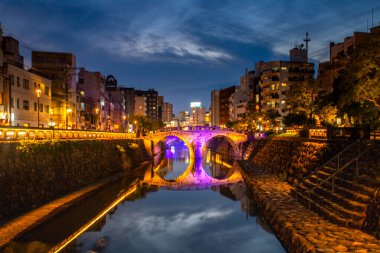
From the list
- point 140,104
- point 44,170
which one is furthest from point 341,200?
point 140,104

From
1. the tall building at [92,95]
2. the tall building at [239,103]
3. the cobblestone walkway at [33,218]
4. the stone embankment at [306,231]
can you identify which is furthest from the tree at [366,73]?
the tall building at [239,103]

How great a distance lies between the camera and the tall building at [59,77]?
62500mm

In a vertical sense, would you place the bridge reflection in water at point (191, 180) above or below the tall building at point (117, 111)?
below

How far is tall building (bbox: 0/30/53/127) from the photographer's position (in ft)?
140

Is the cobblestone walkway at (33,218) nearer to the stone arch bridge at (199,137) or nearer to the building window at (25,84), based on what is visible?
the building window at (25,84)

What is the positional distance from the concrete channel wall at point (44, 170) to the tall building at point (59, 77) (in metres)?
21.6

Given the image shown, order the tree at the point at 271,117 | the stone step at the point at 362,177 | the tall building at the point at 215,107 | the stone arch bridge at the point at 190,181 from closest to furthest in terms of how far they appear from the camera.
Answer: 1. the stone step at the point at 362,177
2. the stone arch bridge at the point at 190,181
3. the tree at the point at 271,117
4. the tall building at the point at 215,107

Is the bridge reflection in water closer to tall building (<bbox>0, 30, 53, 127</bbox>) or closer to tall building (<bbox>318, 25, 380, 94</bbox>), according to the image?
tall building (<bbox>0, 30, 53, 127</bbox>)

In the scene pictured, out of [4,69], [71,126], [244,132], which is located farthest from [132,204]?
[244,132]

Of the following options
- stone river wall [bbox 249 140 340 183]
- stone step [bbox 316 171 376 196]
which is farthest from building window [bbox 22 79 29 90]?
stone step [bbox 316 171 376 196]

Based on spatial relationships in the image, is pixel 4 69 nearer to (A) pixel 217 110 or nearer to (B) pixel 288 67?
(B) pixel 288 67

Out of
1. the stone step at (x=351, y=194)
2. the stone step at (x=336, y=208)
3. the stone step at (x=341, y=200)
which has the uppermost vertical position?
the stone step at (x=351, y=194)

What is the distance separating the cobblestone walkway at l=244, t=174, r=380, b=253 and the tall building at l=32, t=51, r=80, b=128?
45.1 metres

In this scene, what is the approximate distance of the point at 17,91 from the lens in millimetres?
46406
